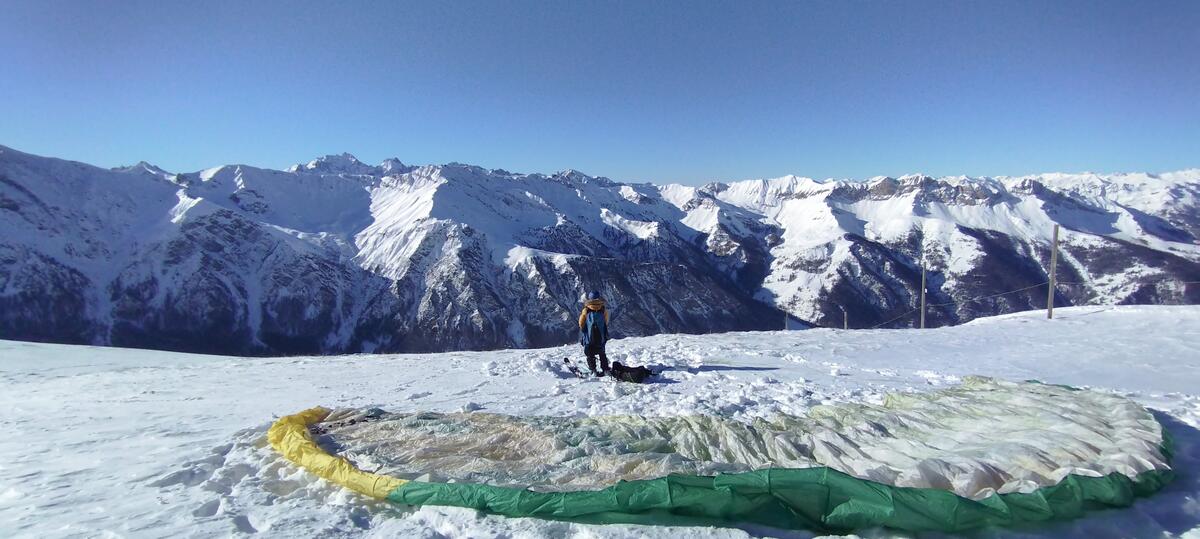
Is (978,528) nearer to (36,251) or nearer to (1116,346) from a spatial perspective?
(1116,346)

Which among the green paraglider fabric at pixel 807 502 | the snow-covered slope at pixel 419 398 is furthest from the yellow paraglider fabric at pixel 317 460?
the green paraglider fabric at pixel 807 502

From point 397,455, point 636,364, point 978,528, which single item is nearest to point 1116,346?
point 636,364

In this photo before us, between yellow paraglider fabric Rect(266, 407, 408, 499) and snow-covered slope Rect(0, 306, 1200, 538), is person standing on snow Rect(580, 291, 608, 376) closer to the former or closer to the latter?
snow-covered slope Rect(0, 306, 1200, 538)

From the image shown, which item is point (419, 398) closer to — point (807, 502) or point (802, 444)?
point (802, 444)

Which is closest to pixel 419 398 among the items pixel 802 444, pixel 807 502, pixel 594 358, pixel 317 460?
pixel 594 358

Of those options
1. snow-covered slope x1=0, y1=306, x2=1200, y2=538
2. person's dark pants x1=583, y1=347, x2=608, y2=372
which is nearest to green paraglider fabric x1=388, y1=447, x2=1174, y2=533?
snow-covered slope x1=0, y1=306, x2=1200, y2=538
